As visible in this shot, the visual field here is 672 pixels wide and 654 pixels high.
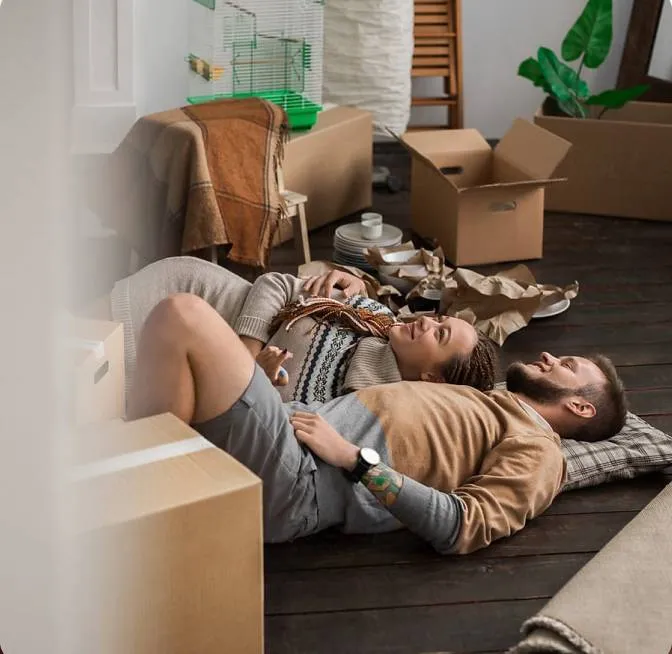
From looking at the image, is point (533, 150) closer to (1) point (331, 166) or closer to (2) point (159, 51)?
(1) point (331, 166)

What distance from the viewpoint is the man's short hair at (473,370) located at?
1.83 meters

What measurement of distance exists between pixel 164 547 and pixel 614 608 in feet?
2.06

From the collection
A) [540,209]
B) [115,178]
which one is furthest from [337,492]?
[540,209]

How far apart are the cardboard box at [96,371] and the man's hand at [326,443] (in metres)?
0.30

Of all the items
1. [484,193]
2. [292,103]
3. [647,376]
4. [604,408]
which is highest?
[292,103]

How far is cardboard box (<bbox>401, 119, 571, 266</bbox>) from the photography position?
9.53ft

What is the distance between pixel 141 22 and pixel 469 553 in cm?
254

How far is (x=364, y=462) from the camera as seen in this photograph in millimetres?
1528

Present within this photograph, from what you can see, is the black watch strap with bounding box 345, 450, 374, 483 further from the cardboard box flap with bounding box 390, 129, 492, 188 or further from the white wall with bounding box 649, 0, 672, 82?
the white wall with bounding box 649, 0, 672, 82

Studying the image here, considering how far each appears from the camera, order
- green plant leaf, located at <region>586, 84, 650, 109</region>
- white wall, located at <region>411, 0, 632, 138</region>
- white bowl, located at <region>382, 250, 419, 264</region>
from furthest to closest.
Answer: white wall, located at <region>411, 0, 632, 138</region>, green plant leaf, located at <region>586, 84, 650, 109</region>, white bowl, located at <region>382, 250, 419, 264</region>

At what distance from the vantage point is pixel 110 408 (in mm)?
1599

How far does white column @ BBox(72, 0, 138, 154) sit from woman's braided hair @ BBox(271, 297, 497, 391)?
5.54 feet

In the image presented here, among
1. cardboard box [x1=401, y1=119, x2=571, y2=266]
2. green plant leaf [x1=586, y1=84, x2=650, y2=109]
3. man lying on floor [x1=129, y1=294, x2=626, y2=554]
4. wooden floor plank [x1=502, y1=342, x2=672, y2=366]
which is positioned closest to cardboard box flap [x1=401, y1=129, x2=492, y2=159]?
cardboard box [x1=401, y1=119, x2=571, y2=266]

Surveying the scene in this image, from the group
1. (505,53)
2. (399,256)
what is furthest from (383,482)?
(505,53)
